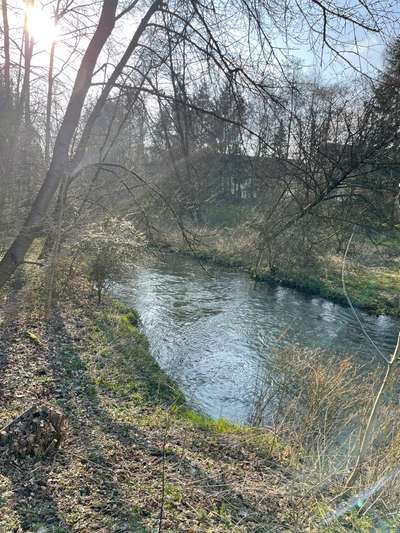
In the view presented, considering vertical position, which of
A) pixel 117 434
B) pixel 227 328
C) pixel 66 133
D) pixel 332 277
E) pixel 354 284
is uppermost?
pixel 66 133

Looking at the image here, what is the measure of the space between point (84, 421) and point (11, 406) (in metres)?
0.85

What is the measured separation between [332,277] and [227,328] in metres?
7.20

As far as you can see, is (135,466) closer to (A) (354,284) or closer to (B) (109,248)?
(B) (109,248)

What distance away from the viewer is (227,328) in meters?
10.9

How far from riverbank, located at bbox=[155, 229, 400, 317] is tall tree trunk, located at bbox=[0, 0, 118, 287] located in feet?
27.3

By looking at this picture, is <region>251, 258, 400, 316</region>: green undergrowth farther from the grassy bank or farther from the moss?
the moss

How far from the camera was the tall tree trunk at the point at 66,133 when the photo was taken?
12.5 ft

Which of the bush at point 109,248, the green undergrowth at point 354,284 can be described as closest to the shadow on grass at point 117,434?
the bush at point 109,248

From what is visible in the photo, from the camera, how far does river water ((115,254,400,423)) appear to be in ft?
25.0

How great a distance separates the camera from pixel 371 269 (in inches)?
731

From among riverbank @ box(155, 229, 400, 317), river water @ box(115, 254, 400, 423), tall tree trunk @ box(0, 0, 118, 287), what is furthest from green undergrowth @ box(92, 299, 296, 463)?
riverbank @ box(155, 229, 400, 317)

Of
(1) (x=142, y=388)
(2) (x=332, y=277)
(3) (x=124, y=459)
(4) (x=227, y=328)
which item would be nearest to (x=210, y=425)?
(1) (x=142, y=388)

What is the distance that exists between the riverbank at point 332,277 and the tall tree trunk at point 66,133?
8335mm

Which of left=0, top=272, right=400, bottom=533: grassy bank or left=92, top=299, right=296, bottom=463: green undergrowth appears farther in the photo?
left=92, top=299, right=296, bottom=463: green undergrowth
